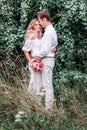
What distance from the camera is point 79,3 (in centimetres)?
1066

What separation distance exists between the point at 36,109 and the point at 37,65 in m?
0.81

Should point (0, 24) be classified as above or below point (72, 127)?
above

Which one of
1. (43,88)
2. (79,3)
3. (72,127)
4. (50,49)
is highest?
(79,3)

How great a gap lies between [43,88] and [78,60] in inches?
93.4

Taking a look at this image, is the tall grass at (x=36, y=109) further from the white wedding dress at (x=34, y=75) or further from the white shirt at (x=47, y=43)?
the white shirt at (x=47, y=43)

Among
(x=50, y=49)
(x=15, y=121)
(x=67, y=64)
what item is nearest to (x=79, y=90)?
(x=67, y=64)

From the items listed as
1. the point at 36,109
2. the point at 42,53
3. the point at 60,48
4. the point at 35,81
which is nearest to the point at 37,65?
the point at 42,53

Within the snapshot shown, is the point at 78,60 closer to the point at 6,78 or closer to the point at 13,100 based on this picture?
the point at 6,78

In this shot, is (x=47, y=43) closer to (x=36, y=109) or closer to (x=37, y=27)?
(x=37, y=27)

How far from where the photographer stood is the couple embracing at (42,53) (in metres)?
8.76

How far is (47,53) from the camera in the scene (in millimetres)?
8758

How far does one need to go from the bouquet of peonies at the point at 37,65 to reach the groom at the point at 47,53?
0.08m

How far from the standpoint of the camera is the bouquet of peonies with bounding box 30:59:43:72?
873cm

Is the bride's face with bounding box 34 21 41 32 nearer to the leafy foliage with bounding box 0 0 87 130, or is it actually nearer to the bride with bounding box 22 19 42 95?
the bride with bounding box 22 19 42 95
